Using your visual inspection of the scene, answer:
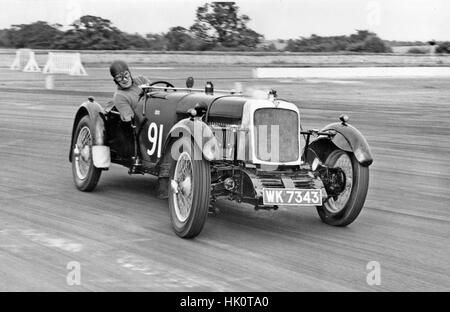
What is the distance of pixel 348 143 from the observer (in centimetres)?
679

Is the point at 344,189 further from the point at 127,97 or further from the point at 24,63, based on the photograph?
the point at 24,63

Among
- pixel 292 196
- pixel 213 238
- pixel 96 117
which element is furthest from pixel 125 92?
pixel 292 196

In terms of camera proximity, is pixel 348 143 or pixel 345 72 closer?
pixel 348 143

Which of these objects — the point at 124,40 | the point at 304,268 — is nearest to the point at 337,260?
the point at 304,268

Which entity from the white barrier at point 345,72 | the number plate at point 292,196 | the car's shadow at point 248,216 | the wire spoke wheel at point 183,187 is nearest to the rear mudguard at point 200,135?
the wire spoke wheel at point 183,187

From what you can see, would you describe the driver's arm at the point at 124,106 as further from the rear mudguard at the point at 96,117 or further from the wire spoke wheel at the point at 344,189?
the wire spoke wheel at the point at 344,189

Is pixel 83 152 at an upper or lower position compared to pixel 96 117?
lower

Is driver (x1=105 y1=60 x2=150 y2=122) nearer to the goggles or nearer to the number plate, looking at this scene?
the goggles

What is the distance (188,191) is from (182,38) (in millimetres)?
51109

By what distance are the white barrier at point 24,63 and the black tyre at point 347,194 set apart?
30.3 meters

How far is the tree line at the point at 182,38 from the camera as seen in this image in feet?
163

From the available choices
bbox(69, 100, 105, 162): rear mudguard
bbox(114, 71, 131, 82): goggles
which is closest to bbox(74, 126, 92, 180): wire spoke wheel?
bbox(69, 100, 105, 162): rear mudguard
